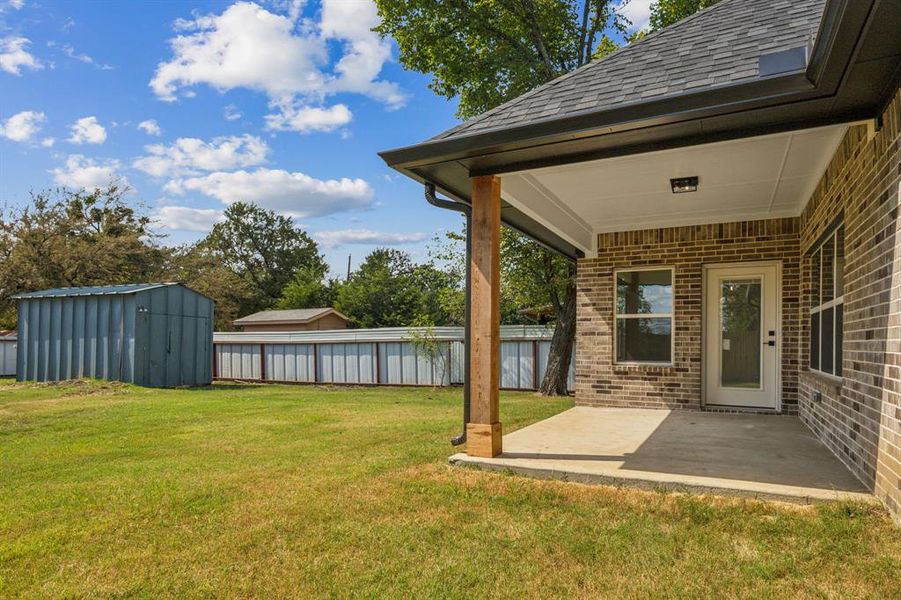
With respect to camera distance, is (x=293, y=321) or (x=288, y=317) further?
(x=288, y=317)

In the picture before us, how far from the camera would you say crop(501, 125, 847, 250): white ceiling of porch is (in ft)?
15.7

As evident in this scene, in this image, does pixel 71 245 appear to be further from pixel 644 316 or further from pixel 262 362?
pixel 644 316

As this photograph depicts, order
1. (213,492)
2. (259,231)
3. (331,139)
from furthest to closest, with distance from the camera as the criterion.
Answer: (259,231) → (331,139) → (213,492)

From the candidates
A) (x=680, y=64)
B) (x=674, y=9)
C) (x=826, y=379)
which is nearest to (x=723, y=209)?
(x=826, y=379)

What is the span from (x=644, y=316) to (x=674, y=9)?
687 centimetres

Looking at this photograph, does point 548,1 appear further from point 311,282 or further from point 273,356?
point 311,282

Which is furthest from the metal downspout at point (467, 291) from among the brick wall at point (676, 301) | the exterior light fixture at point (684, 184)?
the brick wall at point (676, 301)

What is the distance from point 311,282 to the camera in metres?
39.6

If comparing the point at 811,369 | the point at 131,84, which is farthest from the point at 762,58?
the point at 131,84

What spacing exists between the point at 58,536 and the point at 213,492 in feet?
3.31

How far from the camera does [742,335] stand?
8062 millimetres

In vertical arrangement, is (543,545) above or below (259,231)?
below

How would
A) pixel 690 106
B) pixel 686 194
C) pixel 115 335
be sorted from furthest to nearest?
pixel 115 335, pixel 686 194, pixel 690 106

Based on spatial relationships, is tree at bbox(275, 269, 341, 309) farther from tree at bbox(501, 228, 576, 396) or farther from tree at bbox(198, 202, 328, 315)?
tree at bbox(501, 228, 576, 396)
